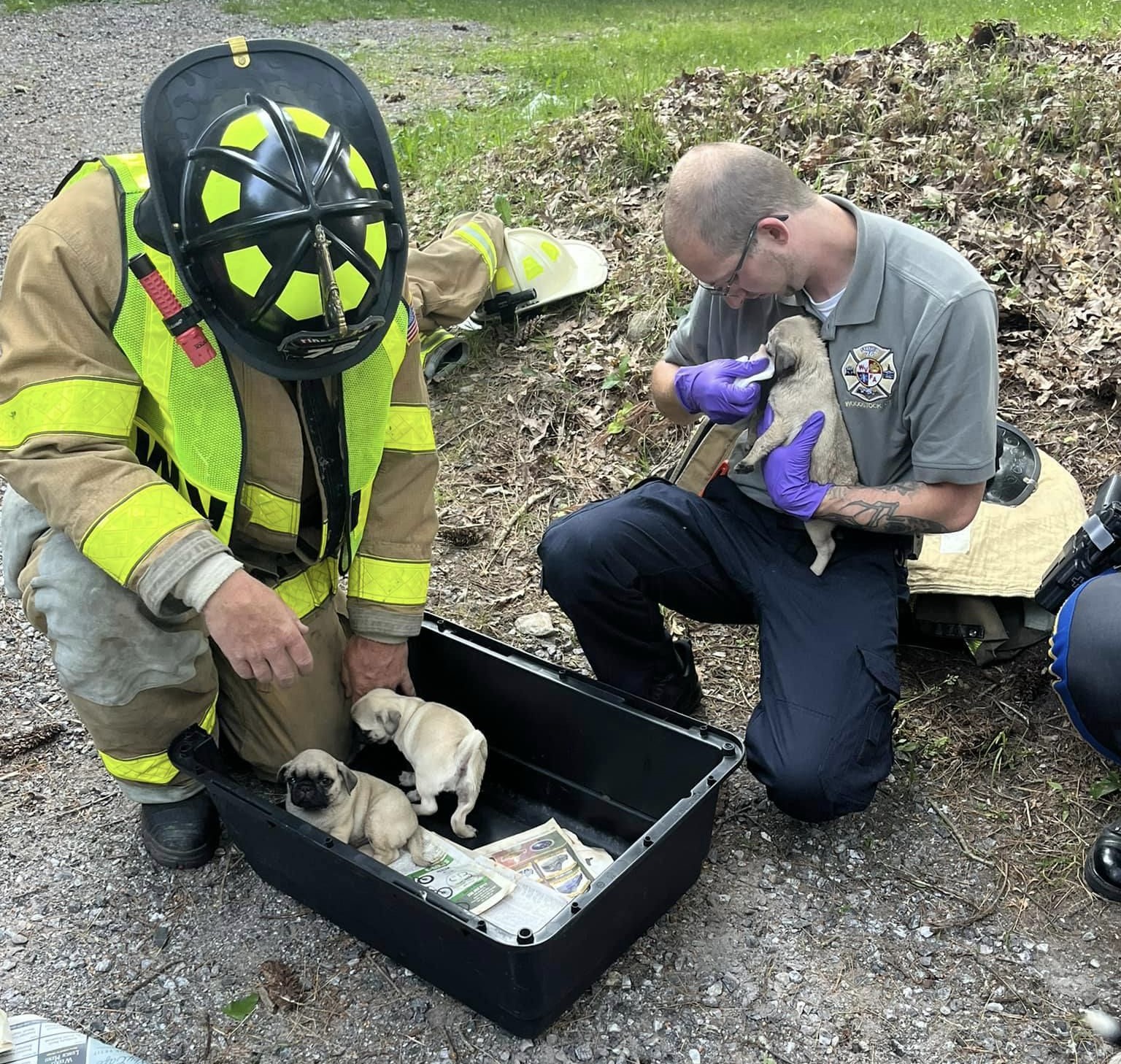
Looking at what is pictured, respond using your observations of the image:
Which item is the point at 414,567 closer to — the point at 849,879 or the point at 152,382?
the point at 152,382

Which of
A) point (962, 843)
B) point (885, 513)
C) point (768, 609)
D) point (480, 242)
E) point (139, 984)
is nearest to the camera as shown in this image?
point (139, 984)

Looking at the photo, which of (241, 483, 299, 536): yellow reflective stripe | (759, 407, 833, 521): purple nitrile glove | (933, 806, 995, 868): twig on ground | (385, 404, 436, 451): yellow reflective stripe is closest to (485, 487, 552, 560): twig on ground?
(385, 404, 436, 451): yellow reflective stripe

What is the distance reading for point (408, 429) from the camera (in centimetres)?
291

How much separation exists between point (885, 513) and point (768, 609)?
439mm

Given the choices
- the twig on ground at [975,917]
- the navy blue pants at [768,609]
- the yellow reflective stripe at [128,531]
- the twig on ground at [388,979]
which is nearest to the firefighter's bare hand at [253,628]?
the yellow reflective stripe at [128,531]

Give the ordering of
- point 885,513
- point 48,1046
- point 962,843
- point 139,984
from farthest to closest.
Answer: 1. point 962,843
2. point 885,513
3. point 139,984
4. point 48,1046

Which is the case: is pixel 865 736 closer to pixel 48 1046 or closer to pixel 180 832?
pixel 180 832

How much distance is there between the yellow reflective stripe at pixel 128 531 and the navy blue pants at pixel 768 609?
3.94 feet

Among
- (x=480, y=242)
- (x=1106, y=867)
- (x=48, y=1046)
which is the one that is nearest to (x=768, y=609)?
(x=1106, y=867)

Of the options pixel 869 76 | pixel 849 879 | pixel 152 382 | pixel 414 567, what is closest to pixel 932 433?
pixel 849 879

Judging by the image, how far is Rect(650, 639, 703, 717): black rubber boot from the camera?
327cm

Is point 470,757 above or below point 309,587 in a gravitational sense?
below

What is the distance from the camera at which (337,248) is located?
2225mm

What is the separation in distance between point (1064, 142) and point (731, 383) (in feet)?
11.5
